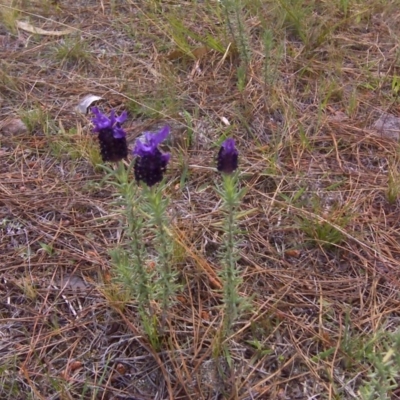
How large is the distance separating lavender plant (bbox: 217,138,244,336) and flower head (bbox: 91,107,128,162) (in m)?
0.25

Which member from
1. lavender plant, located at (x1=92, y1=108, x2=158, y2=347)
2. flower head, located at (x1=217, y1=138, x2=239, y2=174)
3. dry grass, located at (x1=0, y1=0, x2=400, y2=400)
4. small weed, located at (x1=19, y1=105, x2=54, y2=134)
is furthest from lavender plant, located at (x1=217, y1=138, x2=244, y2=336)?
small weed, located at (x1=19, y1=105, x2=54, y2=134)

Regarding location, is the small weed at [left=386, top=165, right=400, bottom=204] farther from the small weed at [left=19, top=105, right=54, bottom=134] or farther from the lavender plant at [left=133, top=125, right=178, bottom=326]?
the small weed at [left=19, top=105, right=54, bottom=134]

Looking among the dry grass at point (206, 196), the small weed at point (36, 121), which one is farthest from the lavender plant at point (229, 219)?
the small weed at point (36, 121)

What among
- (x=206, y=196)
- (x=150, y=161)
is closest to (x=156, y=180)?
(x=150, y=161)

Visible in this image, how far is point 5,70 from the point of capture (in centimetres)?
269

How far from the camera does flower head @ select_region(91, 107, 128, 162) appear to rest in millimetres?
1378

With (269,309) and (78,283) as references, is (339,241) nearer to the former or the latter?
(269,309)

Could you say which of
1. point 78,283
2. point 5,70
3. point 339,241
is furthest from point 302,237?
point 5,70

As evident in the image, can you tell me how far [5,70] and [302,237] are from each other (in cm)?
166

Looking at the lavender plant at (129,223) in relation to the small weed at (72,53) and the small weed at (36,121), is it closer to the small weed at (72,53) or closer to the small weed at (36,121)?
the small weed at (36,121)

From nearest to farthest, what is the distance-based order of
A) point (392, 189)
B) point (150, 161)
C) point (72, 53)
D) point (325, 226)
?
1. point (150, 161)
2. point (325, 226)
3. point (392, 189)
4. point (72, 53)

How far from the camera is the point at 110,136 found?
139cm

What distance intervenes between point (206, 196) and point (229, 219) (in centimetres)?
67

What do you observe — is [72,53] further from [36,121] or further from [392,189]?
[392,189]
